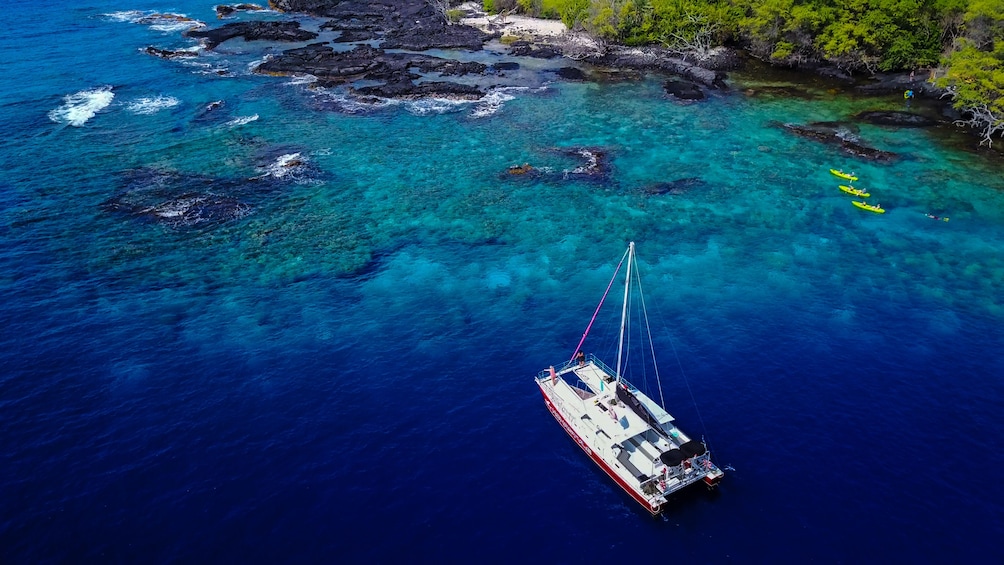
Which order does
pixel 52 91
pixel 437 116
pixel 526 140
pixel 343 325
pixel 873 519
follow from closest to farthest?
pixel 873 519 → pixel 343 325 → pixel 526 140 → pixel 437 116 → pixel 52 91

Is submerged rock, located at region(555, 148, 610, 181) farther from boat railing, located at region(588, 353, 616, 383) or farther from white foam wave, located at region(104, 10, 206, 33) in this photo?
white foam wave, located at region(104, 10, 206, 33)

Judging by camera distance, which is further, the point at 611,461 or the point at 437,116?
the point at 437,116

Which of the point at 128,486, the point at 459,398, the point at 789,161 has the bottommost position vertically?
the point at 128,486

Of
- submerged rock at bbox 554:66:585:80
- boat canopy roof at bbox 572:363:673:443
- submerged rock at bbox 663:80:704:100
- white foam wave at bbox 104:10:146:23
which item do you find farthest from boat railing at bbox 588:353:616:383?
white foam wave at bbox 104:10:146:23

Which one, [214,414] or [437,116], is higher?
[437,116]

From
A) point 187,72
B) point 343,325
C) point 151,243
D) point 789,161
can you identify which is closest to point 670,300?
point 343,325

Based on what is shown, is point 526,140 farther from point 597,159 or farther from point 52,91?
point 52,91

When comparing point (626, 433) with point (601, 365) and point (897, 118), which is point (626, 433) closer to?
point (601, 365)
